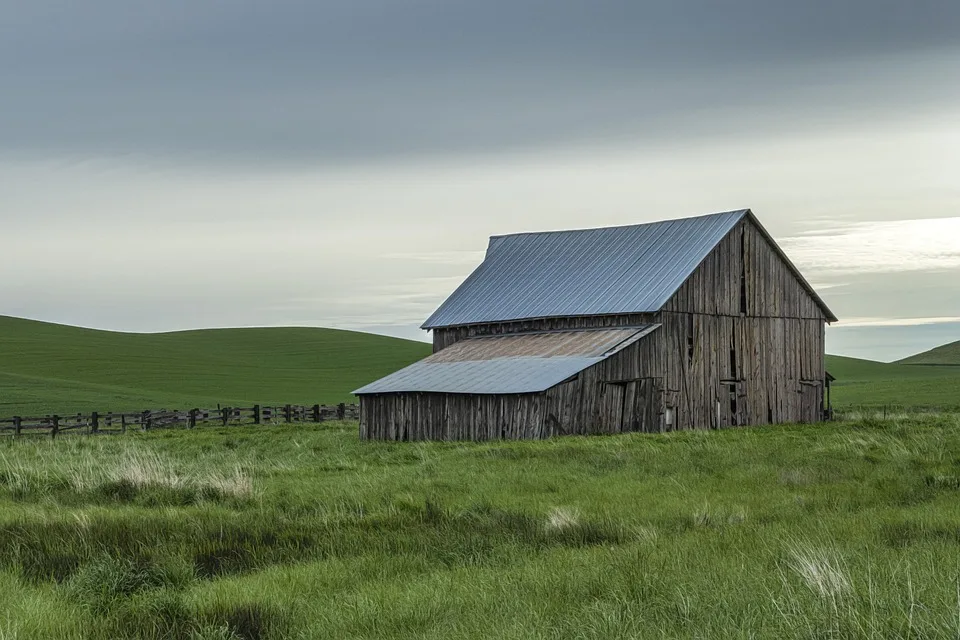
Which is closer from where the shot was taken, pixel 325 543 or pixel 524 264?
pixel 325 543

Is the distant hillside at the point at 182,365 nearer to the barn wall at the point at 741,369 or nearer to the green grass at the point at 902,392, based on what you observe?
the green grass at the point at 902,392

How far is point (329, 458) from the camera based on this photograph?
89.0 feet

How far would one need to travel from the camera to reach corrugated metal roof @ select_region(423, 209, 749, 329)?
41.6 m

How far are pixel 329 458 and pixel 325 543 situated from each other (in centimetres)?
1492

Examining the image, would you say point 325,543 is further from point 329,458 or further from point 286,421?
point 286,421

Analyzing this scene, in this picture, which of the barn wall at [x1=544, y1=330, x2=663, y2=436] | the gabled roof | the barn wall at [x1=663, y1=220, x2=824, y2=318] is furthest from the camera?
the gabled roof

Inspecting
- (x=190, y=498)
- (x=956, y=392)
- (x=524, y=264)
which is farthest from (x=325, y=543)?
(x=956, y=392)

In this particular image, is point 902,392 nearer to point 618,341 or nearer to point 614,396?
point 618,341

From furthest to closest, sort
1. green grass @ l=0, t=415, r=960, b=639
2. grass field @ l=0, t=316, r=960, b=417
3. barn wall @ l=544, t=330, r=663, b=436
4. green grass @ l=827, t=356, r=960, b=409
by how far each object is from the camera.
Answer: grass field @ l=0, t=316, r=960, b=417
green grass @ l=827, t=356, r=960, b=409
barn wall @ l=544, t=330, r=663, b=436
green grass @ l=0, t=415, r=960, b=639

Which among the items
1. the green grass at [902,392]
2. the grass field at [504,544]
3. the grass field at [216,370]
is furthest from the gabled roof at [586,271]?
the grass field at [216,370]

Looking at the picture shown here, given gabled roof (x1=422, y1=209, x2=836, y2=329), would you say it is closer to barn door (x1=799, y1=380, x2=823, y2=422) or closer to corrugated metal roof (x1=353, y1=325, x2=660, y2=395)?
corrugated metal roof (x1=353, y1=325, x2=660, y2=395)

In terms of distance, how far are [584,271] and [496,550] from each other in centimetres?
3409

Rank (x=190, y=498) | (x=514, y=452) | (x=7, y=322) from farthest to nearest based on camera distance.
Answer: (x=7, y=322), (x=514, y=452), (x=190, y=498)

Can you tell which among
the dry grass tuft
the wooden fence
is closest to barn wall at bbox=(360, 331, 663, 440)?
the wooden fence
